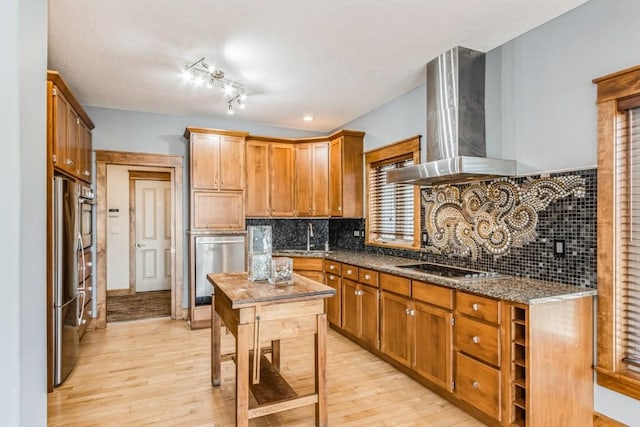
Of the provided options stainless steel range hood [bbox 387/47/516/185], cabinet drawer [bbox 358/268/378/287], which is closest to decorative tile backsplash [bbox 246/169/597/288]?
stainless steel range hood [bbox 387/47/516/185]

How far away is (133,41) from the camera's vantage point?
285 cm

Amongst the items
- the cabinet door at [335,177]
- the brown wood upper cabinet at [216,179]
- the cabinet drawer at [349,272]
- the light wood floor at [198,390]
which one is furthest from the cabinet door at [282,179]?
the light wood floor at [198,390]

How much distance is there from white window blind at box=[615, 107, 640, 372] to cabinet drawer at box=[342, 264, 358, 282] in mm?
2238

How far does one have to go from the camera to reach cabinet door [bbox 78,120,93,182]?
387 centimetres

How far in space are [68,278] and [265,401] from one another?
6.86ft

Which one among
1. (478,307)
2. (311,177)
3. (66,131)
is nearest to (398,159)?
(311,177)

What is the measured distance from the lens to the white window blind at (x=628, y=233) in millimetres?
2146

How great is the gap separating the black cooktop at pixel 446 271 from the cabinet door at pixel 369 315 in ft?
1.47

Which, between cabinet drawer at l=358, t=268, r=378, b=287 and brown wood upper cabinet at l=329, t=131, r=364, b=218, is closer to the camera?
cabinet drawer at l=358, t=268, r=378, b=287

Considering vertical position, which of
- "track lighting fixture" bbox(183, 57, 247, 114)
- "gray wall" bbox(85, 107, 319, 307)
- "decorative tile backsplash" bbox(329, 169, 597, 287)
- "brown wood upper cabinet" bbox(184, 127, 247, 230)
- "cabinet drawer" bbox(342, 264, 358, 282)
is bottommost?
"cabinet drawer" bbox(342, 264, 358, 282)

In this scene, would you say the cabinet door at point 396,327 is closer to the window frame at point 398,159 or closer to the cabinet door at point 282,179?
the window frame at point 398,159

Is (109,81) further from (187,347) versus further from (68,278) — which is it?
(187,347)

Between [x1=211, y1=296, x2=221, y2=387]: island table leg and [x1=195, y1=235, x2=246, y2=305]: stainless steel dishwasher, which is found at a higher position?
[x1=195, y1=235, x2=246, y2=305]: stainless steel dishwasher

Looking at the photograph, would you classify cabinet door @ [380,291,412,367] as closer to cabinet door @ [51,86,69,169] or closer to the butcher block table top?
the butcher block table top
